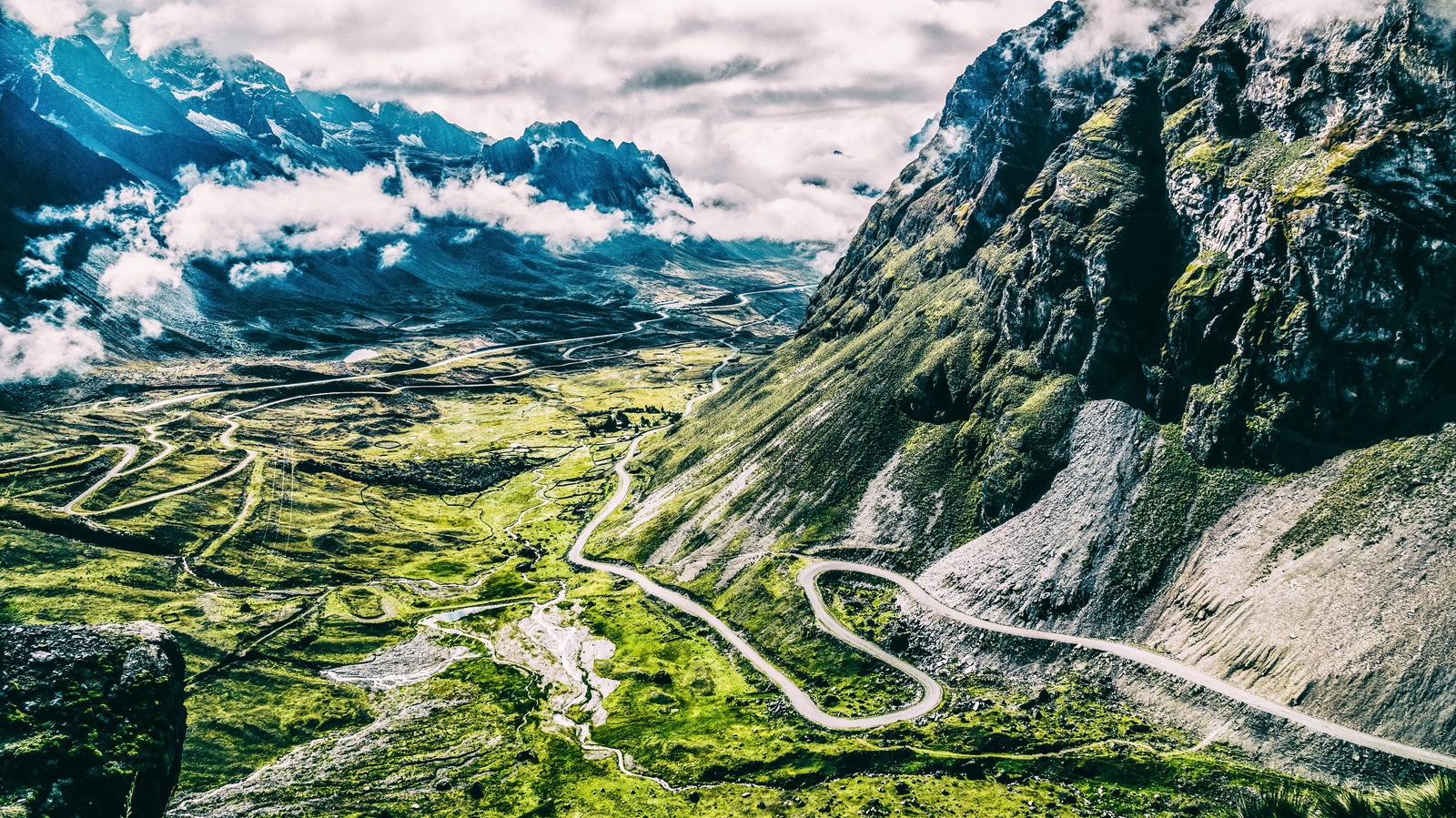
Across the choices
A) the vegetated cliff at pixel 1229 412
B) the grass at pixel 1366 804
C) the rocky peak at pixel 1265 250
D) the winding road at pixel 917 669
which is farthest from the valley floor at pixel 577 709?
the grass at pixel 1366 804

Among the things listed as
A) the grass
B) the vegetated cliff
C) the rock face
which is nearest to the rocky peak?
the vegetated cliff

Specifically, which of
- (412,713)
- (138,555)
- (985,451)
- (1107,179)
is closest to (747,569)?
(985,451)

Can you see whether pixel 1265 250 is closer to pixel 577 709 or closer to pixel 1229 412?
pixel 1229 412

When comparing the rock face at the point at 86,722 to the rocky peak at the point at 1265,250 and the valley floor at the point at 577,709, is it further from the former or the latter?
the rocky peak at the point at 1265,250

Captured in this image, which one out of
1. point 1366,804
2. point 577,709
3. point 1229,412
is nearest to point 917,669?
point 577,709

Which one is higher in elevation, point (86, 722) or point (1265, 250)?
point (1265, 250)

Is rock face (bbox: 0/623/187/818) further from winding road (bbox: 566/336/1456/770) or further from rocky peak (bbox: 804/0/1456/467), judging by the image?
rocky peak (bbox: 804/0/1456/467)

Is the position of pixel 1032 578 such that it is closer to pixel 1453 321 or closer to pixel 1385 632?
pixel 1385 632
